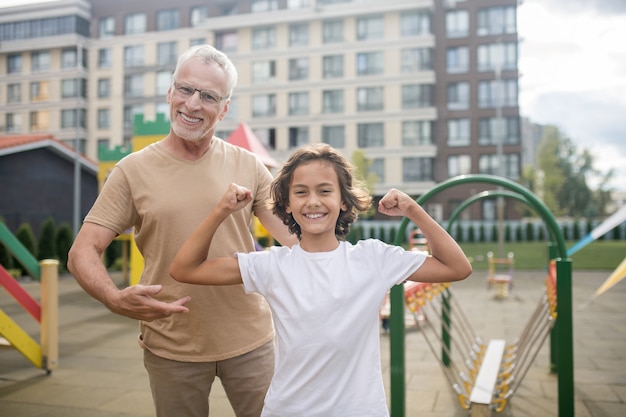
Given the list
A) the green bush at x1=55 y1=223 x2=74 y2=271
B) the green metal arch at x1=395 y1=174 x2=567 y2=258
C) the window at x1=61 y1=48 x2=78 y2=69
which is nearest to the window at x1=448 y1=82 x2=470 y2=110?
the window at x1=61 y1=48 x2=78 y2=69

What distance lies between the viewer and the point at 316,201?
1.99 meters

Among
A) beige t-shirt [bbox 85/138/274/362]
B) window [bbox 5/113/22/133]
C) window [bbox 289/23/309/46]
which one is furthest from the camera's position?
window [bbox 5/113/22/133]

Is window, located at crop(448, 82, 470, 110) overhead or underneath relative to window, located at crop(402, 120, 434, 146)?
overhead

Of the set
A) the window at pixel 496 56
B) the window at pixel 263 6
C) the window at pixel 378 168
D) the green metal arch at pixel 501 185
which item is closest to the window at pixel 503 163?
the window at pixel 496 56

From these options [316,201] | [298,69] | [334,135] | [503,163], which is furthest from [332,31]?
[316,201]

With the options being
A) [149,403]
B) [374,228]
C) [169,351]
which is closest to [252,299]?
[169,351]

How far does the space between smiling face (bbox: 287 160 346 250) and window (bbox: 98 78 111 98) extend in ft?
→ 134

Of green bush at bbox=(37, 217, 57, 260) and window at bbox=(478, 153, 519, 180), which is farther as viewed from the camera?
window at bbox=(478, 153, 519, 180)

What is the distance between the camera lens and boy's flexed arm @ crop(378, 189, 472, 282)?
199 centimetres

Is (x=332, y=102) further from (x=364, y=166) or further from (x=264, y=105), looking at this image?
(x=364, y=166)

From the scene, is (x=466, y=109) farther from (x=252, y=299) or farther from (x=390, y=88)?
(x=252, y=299)

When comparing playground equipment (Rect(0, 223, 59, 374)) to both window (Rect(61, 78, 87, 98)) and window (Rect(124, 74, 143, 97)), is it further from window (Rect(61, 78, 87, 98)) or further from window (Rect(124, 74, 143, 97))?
window (Rect(61, 78, 87, 98))

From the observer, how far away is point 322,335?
1.89 meters

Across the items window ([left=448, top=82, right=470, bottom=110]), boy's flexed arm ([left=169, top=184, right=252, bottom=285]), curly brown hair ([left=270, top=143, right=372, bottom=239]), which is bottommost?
boy's flexed arm ([left=169, top=184, right=252, bottom=285])
